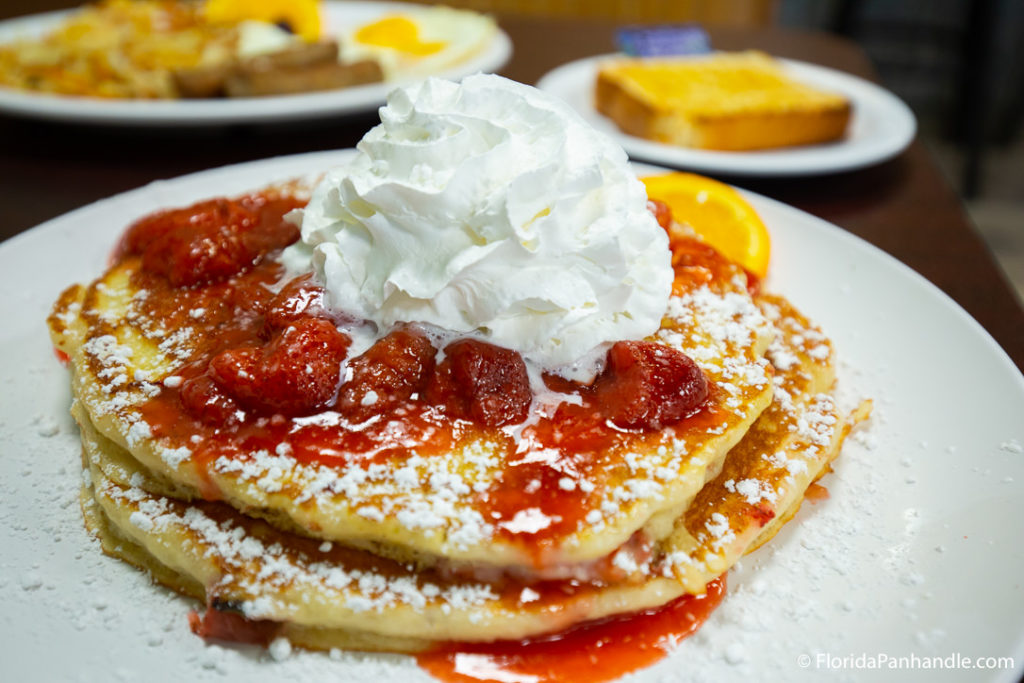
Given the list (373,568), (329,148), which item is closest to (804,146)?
(329,148)

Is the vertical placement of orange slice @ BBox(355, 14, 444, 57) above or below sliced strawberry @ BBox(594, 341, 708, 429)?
below

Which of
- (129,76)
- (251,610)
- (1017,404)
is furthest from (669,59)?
(251,610)

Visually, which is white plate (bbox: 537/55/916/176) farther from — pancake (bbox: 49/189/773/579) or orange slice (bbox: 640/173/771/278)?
pancake (bbox: 49/189/773/579)

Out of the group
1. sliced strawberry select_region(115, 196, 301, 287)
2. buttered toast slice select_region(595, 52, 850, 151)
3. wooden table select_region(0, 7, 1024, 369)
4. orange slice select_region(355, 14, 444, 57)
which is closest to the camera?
sliced strawberry select_region(115, 196, 301, 287)

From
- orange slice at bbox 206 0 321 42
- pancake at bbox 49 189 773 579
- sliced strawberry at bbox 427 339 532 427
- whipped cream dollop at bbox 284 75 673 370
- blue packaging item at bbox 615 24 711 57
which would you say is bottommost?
blue packaging item at bbox 615 24 711 57

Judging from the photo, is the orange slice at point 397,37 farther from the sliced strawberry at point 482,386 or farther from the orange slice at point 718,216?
the sliced strawberry at point 482,386

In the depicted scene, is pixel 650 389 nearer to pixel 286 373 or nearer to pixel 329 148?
pixel 286 373

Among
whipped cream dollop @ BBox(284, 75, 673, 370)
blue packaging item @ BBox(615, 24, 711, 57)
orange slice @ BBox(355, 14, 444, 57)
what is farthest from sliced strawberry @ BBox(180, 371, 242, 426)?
blue packaging item @ BBox(615, 24, 711, 57)
